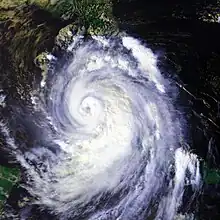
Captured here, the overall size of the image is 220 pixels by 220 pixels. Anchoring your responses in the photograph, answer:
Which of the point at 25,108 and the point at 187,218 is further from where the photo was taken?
the point at 25,108

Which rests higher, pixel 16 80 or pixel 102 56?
pixel 102 56

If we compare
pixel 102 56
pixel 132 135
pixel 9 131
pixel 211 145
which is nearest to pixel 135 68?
pixel 102 56

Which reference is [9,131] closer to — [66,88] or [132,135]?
[66,88]

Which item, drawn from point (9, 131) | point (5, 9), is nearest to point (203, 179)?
point (9, 131)

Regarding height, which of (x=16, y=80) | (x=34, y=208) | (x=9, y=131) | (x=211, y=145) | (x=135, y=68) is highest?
(x=135, y=68)

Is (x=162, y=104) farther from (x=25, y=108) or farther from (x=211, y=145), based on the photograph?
(x=25, y=108)

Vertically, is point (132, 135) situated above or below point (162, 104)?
below
